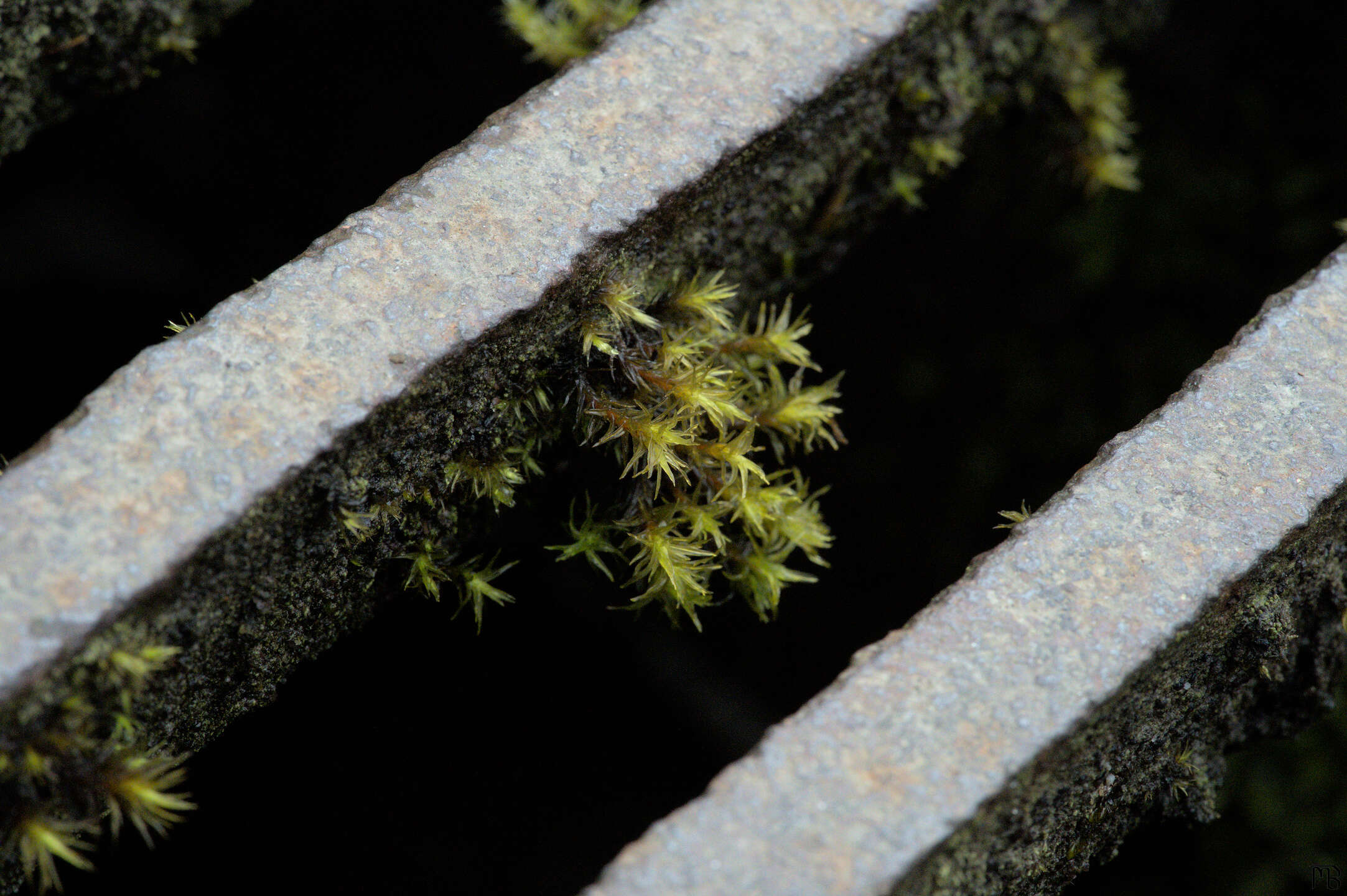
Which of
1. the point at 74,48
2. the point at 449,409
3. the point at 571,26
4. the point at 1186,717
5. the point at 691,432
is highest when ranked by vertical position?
the point at 74,48

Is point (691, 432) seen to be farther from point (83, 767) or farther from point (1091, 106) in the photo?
point (1091, 106)

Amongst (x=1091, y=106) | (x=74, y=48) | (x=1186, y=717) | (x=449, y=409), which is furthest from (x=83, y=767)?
(x=1091, y=106)

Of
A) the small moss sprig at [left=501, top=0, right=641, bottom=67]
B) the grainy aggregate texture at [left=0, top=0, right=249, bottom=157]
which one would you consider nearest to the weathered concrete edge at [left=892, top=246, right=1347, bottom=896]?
the small moss sprig at [left=501, top=0, right=641, bottom=67]

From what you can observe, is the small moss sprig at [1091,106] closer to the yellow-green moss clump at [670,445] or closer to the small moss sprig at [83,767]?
the yellow-green moss clump at [670,445]

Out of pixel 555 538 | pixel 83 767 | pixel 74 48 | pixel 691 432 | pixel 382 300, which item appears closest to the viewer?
pixel 83 767

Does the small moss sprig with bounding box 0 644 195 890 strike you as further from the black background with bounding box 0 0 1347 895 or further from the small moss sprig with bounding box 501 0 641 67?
the small moss sprig with bounding box 501 0 641 67

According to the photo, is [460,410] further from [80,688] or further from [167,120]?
[167,120]
